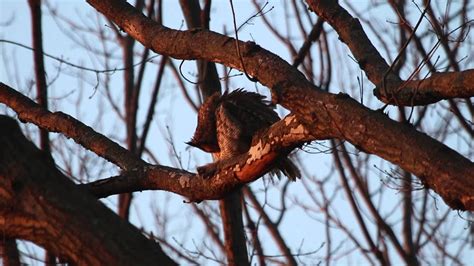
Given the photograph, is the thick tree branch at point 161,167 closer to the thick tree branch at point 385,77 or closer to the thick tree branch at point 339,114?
the thick tree branch at point 339,114

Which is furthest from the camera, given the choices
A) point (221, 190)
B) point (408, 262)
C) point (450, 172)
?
point (408, 262)

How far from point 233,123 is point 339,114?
148 centimetres

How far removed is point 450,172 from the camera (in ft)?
12.5

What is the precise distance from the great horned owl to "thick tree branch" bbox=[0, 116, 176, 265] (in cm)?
209

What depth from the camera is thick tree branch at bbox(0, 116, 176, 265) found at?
3.34 meters

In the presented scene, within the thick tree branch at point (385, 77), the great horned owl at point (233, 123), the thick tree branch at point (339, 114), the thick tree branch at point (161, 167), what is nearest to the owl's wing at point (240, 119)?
the great horned owl at point (233, 123)

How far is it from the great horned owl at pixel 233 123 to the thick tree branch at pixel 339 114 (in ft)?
2.01

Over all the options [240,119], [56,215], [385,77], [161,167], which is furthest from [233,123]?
[56,215]

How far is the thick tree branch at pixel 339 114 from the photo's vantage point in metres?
3.83

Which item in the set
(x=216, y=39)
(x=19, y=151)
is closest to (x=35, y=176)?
(x=19, y=151)

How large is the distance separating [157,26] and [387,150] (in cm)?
192

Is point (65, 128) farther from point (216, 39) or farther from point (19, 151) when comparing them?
point (19, 151)

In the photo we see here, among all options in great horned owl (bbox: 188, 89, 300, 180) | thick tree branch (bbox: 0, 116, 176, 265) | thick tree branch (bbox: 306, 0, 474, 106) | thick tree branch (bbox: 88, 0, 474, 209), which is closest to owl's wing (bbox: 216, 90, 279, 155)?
great horned owl (bbox: 188, 89, 300, 180)

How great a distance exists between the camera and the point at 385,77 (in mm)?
4422
